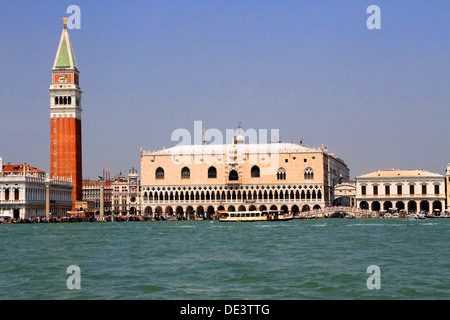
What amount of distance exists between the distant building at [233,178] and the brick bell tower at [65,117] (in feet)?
33.0

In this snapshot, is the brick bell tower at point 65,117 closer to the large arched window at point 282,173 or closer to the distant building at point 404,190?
the large arched window at point 282,173

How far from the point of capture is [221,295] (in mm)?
19641

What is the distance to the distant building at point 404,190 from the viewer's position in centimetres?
10675

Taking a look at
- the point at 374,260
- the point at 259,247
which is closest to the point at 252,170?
the point at 259,247

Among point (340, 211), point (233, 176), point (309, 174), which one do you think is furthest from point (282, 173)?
point (340, 211)

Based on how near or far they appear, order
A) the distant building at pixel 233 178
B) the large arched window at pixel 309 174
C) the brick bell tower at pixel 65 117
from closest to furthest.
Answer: the large arched window at pixel 309 174, the distant building at pixel 233 178, the brick bell tower at pixel 65 117

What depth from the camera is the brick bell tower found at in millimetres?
107875

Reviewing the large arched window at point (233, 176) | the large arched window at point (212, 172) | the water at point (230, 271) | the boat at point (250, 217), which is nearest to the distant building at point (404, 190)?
the large arched window at point (233, 176)

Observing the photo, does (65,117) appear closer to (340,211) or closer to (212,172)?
(212,172)

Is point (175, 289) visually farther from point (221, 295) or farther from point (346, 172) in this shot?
point (346, 172)

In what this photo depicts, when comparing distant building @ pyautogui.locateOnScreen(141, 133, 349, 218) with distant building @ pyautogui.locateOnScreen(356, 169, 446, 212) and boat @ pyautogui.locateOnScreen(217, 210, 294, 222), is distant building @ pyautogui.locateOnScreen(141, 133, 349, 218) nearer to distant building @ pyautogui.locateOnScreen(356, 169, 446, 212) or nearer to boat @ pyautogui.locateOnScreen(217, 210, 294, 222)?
distant building @ pyautogui.locateOnScreen(356, 169, 446, 212)

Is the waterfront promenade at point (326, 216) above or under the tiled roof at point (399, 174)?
under

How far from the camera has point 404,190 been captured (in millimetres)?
107062

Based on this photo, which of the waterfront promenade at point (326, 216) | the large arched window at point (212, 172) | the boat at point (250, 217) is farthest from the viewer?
the large arched window at point (212, 172)
